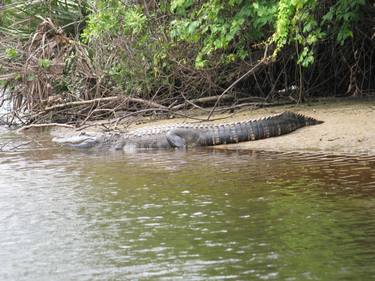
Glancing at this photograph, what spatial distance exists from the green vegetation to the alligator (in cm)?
92

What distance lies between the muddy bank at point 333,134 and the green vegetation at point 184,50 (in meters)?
0.79

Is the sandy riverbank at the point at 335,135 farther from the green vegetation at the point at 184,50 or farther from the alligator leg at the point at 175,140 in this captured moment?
the green vegetation at the point at 184,50

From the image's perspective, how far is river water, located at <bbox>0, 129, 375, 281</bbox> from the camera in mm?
3492

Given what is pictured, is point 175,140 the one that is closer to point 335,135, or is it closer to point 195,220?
point 335,135

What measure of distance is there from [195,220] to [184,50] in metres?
6.72

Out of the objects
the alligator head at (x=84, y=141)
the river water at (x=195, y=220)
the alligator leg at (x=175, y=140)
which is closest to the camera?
the river water at (x=195, y=220)

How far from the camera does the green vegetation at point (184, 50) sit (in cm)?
935

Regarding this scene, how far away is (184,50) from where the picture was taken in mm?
10992

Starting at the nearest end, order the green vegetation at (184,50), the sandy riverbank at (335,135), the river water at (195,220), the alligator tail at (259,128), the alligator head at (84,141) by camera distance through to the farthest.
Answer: the river water at (195,220)
the sandy riverbank at (335,135)
the alligator tail at (259,128)
the green vegetation at (184,50)
the alligator head at (84,141)

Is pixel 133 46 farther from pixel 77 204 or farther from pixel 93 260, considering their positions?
pixel 93 260

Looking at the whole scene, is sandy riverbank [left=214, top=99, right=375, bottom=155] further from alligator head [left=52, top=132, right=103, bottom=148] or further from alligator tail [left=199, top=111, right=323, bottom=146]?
alligator head [left=52, top=132, right=103, bottom=148]

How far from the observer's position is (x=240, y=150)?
812 centimetres

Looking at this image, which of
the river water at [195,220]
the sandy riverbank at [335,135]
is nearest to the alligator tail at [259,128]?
the sandy riverbank at [335,135]

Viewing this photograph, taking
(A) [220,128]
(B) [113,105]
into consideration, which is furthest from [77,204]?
(B) [113,105]
